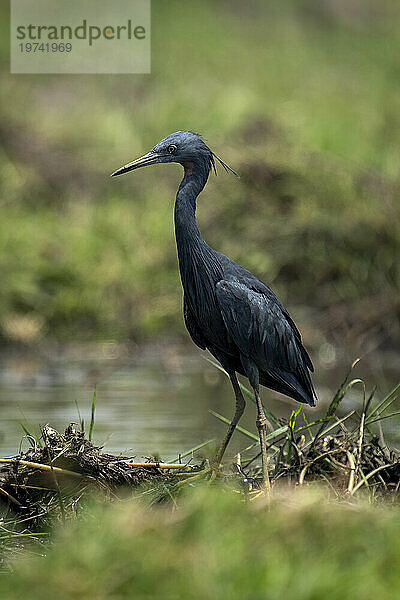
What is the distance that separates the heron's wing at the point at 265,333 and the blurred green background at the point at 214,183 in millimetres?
6169

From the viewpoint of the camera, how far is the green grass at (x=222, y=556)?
3.75 meters

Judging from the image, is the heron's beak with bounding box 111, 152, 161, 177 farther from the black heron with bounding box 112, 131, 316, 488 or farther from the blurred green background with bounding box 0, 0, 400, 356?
the blurred green background with bounding box 0, 0, 400, 356

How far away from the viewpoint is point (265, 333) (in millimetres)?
6168

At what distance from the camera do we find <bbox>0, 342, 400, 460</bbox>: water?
27.8 ft

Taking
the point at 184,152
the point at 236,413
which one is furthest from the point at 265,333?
the point at 184,152

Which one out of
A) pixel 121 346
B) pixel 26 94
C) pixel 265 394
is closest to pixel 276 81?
pixel 26 94

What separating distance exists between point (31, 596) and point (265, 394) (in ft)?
22.6

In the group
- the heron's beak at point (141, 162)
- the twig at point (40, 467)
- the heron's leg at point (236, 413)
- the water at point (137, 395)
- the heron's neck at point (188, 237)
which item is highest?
the heron's beak at point (141, 162)

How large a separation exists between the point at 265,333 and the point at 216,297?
32 centimetres

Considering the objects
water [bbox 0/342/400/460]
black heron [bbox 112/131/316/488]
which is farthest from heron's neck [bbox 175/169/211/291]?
water [bbox 0/342/400/460]

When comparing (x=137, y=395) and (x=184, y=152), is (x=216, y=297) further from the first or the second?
(x=137, y=395)

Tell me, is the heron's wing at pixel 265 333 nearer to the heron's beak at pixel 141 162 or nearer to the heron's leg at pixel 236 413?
the heron's leg at pixel 236 413

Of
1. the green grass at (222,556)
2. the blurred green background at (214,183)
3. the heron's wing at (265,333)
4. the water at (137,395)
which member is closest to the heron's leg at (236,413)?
the heron's wing at (265,333)

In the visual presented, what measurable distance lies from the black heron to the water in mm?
1522
